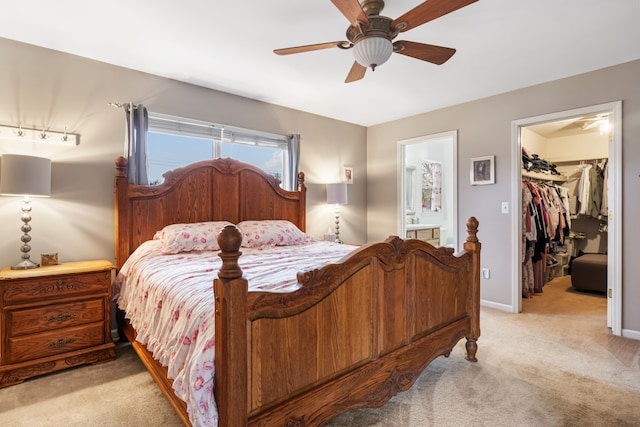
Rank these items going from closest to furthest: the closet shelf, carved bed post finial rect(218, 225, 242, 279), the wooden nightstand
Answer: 1. carved bed post finial rect(218, 225, 242, 279)
2. the wooden nightstand
3. the closet shelf

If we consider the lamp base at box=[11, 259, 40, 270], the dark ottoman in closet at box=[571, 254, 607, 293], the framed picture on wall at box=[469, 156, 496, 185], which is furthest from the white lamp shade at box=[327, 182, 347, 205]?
the dark ottoman in closet at box=[571, 254, 607, 293]

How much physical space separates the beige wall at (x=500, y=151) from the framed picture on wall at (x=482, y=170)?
6 cm

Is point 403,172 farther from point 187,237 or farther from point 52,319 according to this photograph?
point 52,319

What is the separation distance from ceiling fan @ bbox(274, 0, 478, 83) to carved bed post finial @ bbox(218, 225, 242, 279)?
1269 mm

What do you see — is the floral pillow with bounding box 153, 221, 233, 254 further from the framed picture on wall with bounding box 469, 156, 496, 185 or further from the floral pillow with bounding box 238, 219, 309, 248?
the framed picture on wall with bounding box 469, 156, 496, 185

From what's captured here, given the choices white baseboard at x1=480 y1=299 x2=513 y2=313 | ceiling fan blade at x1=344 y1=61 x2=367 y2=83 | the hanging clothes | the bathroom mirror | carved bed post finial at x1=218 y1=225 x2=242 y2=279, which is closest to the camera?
carved bed post finial at x1=218 y1=225 x2=242 y2=279

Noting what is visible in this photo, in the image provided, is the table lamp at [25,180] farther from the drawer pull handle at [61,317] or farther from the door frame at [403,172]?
the door frame at [403,172]

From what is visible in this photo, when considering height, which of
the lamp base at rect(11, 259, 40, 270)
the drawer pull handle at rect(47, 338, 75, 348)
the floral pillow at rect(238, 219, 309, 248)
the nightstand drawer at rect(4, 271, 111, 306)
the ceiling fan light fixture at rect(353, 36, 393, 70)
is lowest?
the drawer pull handle at rect(47, 338, 75, 348)

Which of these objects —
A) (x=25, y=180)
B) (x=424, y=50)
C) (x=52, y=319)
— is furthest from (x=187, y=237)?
(x=424, y=50)

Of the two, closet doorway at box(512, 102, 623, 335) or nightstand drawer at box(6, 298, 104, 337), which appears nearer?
nightstand drawer at box(6, 298, 104, 337)

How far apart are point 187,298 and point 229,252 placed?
54cm

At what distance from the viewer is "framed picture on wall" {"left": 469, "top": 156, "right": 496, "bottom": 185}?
3.66 m

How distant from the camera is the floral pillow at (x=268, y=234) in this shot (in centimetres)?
314

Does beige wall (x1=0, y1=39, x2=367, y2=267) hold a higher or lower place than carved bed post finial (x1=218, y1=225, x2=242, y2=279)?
higher
